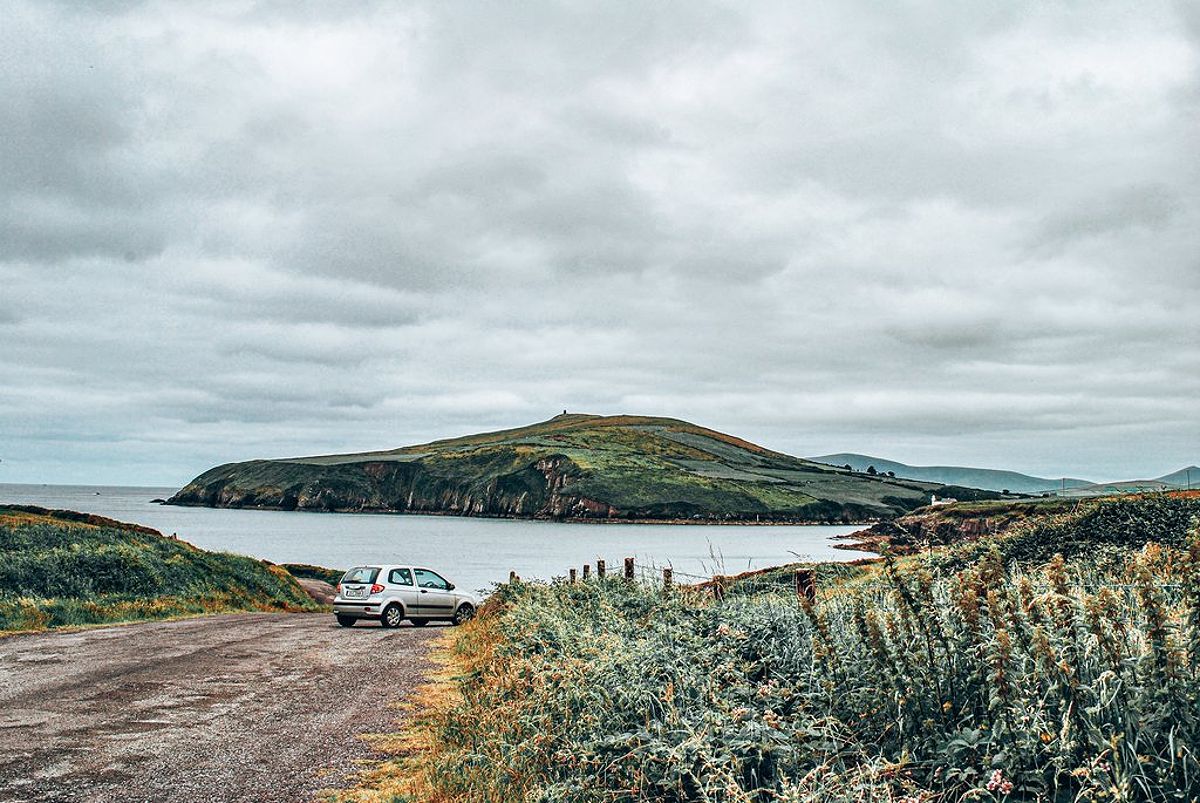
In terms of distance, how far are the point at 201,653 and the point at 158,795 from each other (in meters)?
10.1

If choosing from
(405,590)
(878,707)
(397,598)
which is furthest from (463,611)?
(878,707)

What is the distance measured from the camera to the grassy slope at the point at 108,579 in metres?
23.9

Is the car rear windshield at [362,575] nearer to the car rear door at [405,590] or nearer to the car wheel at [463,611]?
the car rear door at [405,590]

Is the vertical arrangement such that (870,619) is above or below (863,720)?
above

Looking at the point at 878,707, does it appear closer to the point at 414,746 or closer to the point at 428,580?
the point at 414,746

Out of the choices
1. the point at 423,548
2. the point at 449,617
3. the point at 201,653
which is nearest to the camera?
the point at 201,653

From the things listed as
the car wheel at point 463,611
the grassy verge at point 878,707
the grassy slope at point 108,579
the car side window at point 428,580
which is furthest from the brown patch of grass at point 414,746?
the grassy slope at point 108,579

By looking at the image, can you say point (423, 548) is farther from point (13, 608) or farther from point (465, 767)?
point (465, 767)

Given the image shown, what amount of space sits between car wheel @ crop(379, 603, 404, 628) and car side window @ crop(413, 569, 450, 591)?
118cm

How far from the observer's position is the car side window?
91.3 feet

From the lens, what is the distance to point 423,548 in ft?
405

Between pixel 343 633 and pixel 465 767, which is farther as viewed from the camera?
pixel 343 633

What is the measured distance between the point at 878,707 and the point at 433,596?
75.2 ft

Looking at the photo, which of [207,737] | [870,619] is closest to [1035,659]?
[870,619]
